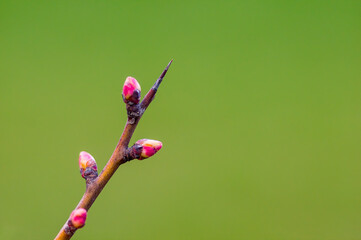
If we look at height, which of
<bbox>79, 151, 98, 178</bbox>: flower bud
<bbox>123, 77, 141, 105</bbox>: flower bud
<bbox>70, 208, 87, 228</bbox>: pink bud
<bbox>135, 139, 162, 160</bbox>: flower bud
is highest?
<bbox>123, 77, 141, 105</bbox>: flower bud

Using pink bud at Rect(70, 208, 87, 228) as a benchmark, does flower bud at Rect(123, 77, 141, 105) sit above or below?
above

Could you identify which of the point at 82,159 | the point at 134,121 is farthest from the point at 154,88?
the point at 82,159

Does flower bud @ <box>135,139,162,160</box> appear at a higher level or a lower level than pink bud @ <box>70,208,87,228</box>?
higher

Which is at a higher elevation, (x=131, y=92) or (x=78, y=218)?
(x=131, y=92)

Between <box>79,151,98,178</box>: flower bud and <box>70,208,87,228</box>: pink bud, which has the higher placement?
<box>79,151,98,178</box>: flower bud

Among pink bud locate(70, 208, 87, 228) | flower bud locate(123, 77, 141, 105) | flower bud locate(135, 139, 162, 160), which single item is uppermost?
flower bud locate(123, 77, 141, 105)

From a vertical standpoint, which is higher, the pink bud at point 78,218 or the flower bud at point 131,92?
the flower bud at point 131,92

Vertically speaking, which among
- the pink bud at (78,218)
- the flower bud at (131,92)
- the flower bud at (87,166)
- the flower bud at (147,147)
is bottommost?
the pink bud at (78,218)

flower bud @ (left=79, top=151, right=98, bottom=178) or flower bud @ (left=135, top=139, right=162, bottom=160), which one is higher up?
flower bud @ (left=135, top=139, right=162, bottom=160)

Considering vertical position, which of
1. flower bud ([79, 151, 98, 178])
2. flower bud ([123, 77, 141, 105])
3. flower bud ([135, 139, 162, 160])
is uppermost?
flower bud ([123, 77, 141, 105])

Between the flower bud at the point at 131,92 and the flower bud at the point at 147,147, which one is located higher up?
the flower bud at the point at 131,92

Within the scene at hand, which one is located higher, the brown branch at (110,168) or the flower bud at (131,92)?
the flower bud at (131,92)
